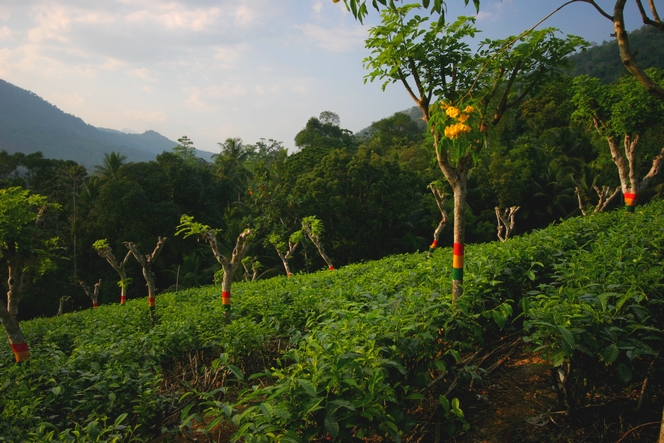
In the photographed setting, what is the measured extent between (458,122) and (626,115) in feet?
20.1

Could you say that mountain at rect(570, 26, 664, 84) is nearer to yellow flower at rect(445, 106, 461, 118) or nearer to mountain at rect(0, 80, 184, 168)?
yellow flower at rect(445, 106, 461, 118)

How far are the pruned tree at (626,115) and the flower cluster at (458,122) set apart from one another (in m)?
5.77

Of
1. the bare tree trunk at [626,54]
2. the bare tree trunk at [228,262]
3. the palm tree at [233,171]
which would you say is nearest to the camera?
the bare tree trunk at [626,54]

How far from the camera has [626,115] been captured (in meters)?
6.87

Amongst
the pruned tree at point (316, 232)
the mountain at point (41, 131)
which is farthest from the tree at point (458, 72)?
the mountain at point (41, 131)

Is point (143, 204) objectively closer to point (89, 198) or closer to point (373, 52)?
point (89, 198)

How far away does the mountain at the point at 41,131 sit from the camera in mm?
96188

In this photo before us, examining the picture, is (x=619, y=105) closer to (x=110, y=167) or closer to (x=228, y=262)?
(x=228, y=262)

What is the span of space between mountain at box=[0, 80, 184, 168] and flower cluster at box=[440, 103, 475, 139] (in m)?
90.2

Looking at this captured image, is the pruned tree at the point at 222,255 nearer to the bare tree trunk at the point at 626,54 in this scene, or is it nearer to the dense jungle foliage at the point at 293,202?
the bare tree trunk at the point at 626,54

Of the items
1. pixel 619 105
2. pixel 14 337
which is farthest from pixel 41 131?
pixel 619 105

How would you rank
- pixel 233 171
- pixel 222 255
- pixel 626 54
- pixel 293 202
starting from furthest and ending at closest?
pixel 233 171 < pixel 293 202 < pixel 222 255 < pixel 626 54

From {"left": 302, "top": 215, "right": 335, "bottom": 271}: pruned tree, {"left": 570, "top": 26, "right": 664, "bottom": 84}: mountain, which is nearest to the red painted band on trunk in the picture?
{"left": 302, "top": 215, "right": 335, "bottom": 271}: pruned tree

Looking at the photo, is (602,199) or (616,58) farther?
(616,58)
